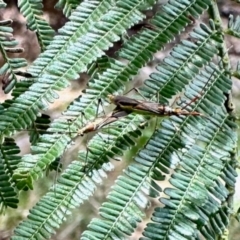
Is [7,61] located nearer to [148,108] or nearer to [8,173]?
[8,173]

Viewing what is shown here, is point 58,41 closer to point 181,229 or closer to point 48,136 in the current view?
point 48,136

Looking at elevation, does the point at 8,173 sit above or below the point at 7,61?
below

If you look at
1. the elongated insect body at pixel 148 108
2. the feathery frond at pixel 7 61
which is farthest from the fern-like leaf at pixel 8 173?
the elongated insect body at pixel 148 108

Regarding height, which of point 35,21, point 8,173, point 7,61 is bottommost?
point 8,173

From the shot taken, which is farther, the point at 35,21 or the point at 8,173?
the point at 35,21

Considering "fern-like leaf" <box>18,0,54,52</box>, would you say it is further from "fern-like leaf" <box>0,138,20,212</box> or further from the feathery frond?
"fern-like leaf" <box>0,138,20,212</box>

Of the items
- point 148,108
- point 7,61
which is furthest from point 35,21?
point 148,108

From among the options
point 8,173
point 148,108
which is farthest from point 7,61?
point 148,108

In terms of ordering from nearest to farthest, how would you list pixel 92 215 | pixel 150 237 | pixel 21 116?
pixel 150 237 → pixel 21 116 → pixel 92 215

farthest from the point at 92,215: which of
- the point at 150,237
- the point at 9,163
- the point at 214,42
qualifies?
the point at 214,42

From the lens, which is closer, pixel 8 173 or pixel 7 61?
pixel 8 173

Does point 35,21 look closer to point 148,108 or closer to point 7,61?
point 7,61
